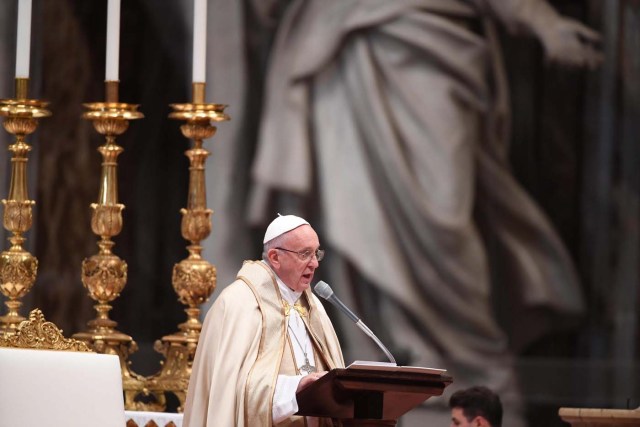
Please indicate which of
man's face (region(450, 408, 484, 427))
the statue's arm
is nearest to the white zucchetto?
man's face (region(450, 408, 484, 427))

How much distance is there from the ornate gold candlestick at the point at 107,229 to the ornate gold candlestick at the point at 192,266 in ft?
0.72

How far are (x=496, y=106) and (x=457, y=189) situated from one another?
623 mm

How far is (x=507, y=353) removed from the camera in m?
9.66

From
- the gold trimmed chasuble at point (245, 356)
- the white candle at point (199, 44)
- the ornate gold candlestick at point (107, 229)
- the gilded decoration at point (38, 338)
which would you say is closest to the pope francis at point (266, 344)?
the gold trimmed chasuble at point (245, 356)

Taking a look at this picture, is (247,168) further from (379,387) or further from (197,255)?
(379,387)

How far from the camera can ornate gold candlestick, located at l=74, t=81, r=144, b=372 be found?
638 cm

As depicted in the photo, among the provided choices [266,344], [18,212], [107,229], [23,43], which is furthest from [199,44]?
[266,344]

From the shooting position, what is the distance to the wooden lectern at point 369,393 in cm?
489

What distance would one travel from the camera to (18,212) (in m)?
6.25

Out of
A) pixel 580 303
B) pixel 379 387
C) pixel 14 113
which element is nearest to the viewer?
pixel 379 387

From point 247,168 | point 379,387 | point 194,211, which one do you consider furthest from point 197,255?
point 247,168

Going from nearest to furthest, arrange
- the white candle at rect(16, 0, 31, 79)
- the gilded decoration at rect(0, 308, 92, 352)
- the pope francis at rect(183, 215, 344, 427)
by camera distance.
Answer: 1. the gilded decoration at rect(0, 308, 92, 352)
2. the pope francis at rect(183, 215, 344, 427)
3. the white candle at rect(16, 0, 31, 79)

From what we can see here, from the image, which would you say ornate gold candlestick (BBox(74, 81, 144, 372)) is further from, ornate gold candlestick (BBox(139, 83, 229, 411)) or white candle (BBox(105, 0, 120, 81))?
ornate gold candlestick (BBox(139, 83, 229, 411))

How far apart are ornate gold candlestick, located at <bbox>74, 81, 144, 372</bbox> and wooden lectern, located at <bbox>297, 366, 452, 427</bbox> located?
59.5 inches
